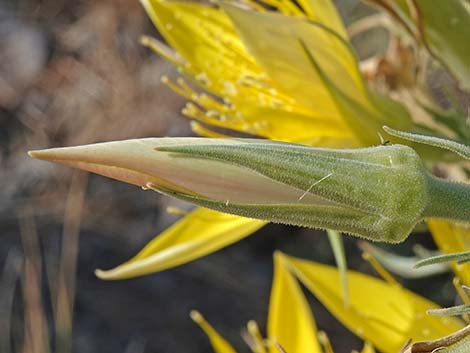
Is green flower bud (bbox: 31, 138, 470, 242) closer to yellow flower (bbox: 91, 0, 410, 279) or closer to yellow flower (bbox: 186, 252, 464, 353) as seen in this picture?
yellow flower (bbox: 91, 0, 410, 279)

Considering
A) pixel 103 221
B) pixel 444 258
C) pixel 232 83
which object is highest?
pixel 444 258

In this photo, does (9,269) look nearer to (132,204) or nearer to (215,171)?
(132,204)

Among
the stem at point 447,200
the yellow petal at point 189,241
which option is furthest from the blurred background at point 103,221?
the stem at point 447,200

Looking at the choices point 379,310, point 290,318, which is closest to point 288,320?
point 290,318

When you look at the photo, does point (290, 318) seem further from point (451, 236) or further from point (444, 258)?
point (444, 258)

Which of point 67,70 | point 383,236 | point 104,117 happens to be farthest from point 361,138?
point 67,70
